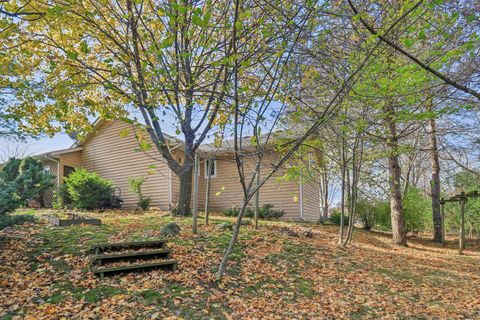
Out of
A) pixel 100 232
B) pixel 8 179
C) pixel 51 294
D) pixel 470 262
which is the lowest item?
pixel 470 262

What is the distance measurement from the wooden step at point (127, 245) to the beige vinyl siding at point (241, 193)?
766cm

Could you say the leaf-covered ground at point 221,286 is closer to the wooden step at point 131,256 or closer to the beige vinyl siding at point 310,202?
the wooden step at point 131,256

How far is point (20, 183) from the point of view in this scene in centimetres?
512

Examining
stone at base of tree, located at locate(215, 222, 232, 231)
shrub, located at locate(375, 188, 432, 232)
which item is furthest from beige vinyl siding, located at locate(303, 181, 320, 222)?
stone at base of tree, located at locate(215, 222, 232, 231)

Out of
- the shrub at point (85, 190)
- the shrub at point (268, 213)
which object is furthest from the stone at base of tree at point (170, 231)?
the shrub at point (85, 190)

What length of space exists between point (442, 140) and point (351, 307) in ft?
32.5

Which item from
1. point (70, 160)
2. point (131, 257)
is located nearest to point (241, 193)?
point (70, 160)

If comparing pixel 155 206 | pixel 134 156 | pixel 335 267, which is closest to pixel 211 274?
pixel 335 267

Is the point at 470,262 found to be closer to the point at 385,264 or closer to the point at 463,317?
the point at 385,264

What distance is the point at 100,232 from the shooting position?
21.6 ft

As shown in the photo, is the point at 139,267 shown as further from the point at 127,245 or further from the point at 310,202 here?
the point at 310,202

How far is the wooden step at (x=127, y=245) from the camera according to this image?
16.6 feet

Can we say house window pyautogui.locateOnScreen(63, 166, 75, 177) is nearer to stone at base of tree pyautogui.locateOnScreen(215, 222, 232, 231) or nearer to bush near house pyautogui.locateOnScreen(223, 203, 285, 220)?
bush near house pyautogui.locateOnScreen(223, 203, 285, 220)

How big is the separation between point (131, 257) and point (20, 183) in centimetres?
222
